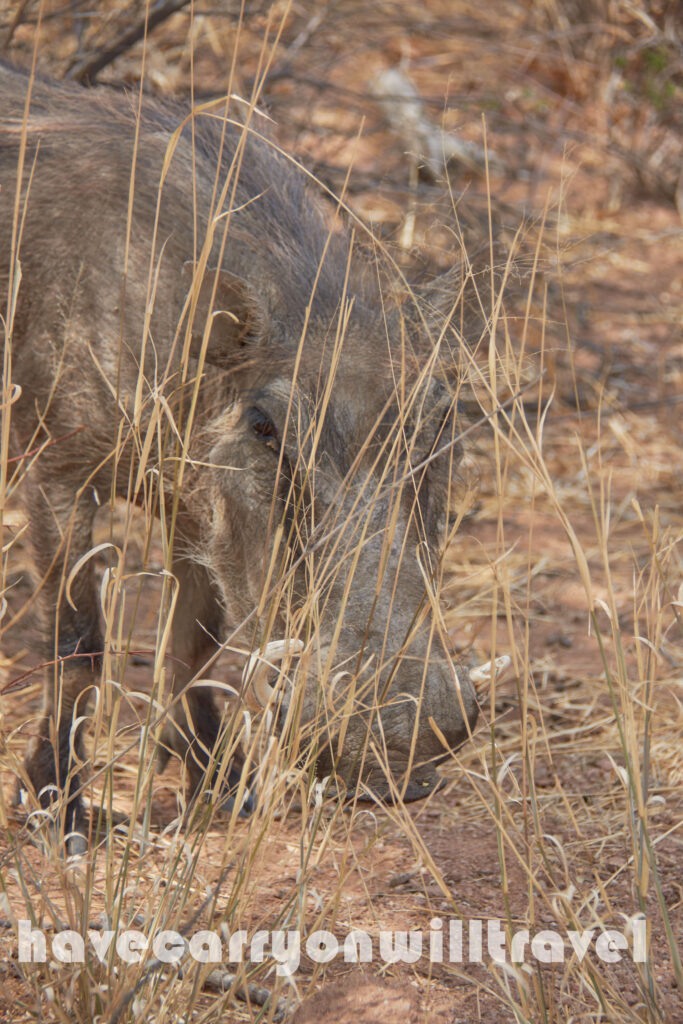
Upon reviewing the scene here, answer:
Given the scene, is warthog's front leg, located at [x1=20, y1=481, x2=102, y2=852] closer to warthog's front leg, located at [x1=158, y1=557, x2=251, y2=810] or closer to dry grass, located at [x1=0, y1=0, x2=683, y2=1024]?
dry grass, located at [x1=0, y1=0, x2=683, y2=1024]

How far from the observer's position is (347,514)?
228cm

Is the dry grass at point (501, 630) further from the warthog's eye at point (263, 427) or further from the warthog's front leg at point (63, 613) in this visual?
the warthog's eye at point (263, 427)

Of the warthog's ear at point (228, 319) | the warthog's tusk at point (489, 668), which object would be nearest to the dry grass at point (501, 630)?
the warthog's tusk at point (489, 668)

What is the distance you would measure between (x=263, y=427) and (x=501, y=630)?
1.64 metres

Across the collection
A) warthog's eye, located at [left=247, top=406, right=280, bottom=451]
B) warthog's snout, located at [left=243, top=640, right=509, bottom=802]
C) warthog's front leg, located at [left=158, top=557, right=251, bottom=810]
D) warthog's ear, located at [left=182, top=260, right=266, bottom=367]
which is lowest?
warthog's front leg, located at [left=158, top=557, right=251, bottom=810]

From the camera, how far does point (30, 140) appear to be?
295cm

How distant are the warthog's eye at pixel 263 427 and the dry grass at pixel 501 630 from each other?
37 cm

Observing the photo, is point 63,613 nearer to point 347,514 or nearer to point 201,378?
point 201,378

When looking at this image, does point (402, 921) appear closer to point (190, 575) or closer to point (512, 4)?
point (190, 575)

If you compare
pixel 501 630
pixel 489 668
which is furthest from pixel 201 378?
pixel 501 630

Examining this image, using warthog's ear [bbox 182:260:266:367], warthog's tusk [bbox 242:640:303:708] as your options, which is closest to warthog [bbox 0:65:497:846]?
warthog's ear [bbox 182:260:266:367]

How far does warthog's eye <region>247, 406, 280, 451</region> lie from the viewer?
8.11ft

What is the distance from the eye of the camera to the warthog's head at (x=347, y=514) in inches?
78.8

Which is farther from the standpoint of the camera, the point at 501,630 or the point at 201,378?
the point at 501,630
